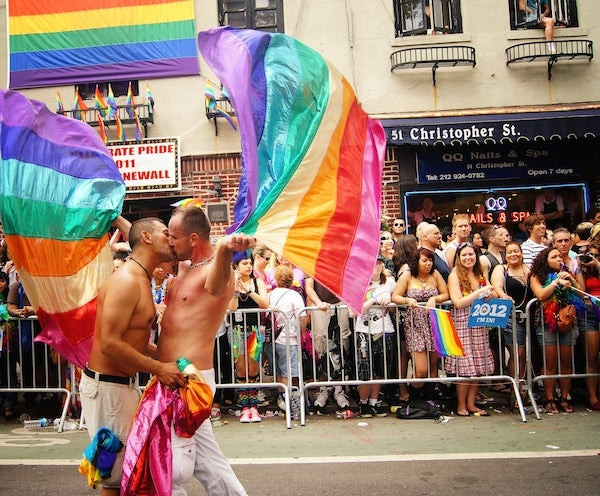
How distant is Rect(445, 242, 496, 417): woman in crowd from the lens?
7.09m

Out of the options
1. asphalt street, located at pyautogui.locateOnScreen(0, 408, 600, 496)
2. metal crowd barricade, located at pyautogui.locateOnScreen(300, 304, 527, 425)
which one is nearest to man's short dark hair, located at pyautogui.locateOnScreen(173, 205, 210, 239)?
asphalt street, located at pyautogui.locateOnScreen(0, 408, 600, 496)

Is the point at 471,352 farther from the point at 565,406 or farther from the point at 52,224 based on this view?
the point at 52,224

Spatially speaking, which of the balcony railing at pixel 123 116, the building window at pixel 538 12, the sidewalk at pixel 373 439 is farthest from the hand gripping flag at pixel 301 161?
the building window at pixel 538 12

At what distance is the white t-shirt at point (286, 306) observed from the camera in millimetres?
7383

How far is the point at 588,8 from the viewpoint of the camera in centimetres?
1229

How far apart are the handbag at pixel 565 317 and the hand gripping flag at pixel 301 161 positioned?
4140 mm

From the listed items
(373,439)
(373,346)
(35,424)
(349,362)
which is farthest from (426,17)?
(35,424)

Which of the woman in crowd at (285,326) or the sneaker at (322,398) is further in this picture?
the sneaker at (322,398)

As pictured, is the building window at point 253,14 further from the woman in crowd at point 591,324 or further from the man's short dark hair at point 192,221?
the man's short dark hair at point 192,221

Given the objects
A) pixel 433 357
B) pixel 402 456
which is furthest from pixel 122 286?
pixel 433 357

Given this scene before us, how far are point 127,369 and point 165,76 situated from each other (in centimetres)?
979

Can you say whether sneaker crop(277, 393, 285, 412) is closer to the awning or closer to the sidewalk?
the sidewalk

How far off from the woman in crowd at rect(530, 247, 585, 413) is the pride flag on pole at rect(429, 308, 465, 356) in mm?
1027

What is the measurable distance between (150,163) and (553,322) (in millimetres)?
7925
